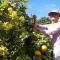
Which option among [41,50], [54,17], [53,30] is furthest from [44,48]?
[54,17]

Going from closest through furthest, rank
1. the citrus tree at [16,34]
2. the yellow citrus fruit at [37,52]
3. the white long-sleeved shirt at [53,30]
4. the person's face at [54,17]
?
the citrus tree at [16,34] → the yellow citrus fruit at [37,52] → the white long-sleeved shirt at [53,30] → the person's face at [54,17]

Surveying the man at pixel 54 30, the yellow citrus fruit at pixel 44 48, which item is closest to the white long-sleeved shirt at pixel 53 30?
the man at pixel 54 30

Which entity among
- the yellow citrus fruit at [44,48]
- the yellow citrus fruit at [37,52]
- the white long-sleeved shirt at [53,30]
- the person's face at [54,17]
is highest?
the person's face at [54,17]

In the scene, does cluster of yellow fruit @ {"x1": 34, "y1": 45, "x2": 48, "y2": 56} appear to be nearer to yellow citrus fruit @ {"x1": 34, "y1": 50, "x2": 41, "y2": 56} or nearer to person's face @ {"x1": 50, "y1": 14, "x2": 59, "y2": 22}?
yellow citrus fruit @ {"x1": 34, "y1": 50, "x2": 41, "y2": 56}

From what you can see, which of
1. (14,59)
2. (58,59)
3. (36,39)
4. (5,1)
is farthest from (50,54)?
(5,1)

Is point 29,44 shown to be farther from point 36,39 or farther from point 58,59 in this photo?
point 58,59

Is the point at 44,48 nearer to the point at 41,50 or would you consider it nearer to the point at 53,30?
the point at 41,50

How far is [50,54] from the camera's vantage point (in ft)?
14.5

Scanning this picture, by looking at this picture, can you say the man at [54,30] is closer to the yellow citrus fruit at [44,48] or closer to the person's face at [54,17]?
the person's face at [54,17]

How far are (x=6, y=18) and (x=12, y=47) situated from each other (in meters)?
0.41

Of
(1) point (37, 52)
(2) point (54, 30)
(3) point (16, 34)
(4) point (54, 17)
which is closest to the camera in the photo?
(3) point (16, 34)

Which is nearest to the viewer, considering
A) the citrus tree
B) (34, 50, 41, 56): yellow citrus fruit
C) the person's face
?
the citrus tree

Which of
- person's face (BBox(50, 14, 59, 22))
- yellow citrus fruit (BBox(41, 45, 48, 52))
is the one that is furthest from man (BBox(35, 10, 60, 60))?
yellow citrus fruit (BBox(41, 45, 48, 52))

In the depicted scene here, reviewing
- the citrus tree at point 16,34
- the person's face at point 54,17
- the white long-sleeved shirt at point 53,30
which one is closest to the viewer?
the citrus tree at point 16,34
